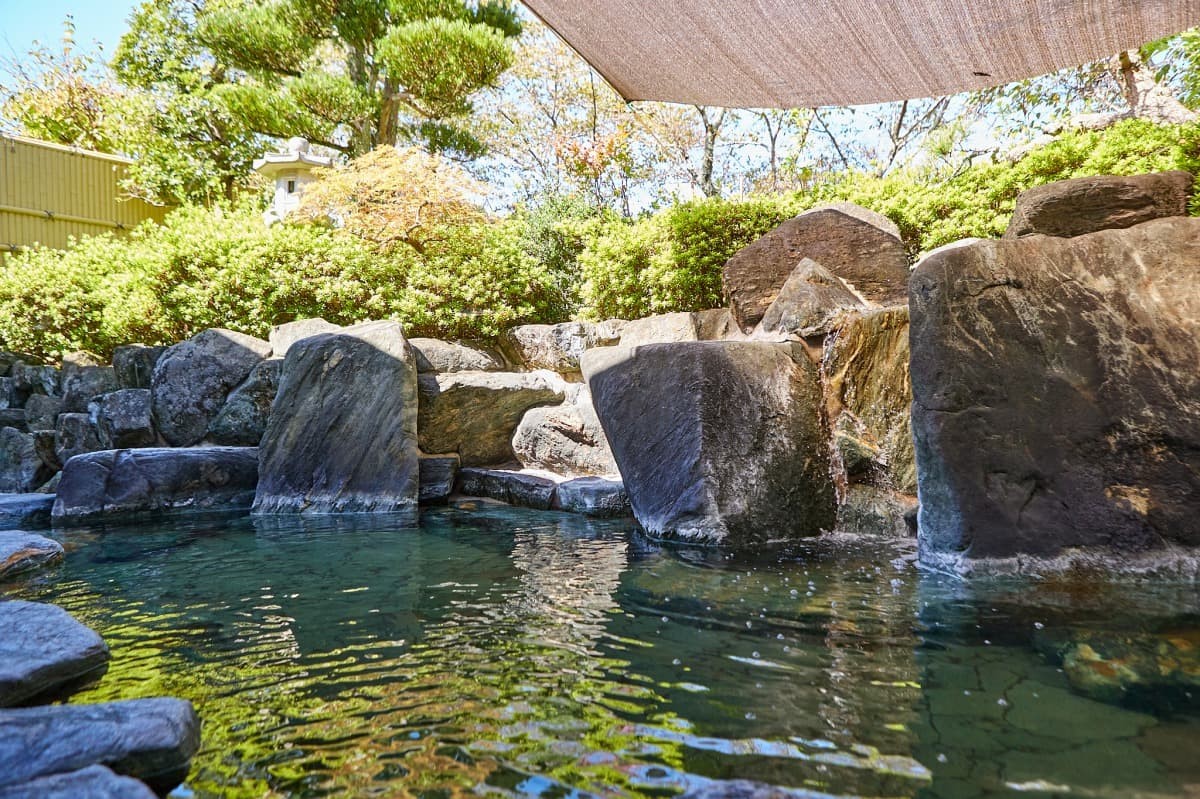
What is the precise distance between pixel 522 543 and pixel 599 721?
3.16 m

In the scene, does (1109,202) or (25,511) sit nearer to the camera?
(1109,202)

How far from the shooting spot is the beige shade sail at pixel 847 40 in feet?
13.2

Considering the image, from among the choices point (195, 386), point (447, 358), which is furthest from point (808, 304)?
point (195, 386)

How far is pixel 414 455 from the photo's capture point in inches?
288

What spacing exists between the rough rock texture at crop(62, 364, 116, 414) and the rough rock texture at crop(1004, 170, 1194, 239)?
10.5m

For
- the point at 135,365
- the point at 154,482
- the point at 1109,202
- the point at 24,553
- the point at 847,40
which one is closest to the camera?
the point at 847,40

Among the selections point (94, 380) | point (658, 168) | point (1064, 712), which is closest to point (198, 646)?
point (1064, 712)

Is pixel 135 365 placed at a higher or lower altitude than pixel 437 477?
higher

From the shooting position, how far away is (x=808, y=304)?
6.18 metres

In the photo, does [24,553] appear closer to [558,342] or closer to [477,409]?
[477,409]

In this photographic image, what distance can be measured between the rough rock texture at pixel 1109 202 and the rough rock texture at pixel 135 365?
31.3ft

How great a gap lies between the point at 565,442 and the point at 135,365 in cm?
568

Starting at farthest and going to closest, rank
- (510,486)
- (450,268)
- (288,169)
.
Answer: (288,169), (450,268), (510,486)

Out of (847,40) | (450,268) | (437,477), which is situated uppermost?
(847,40)
